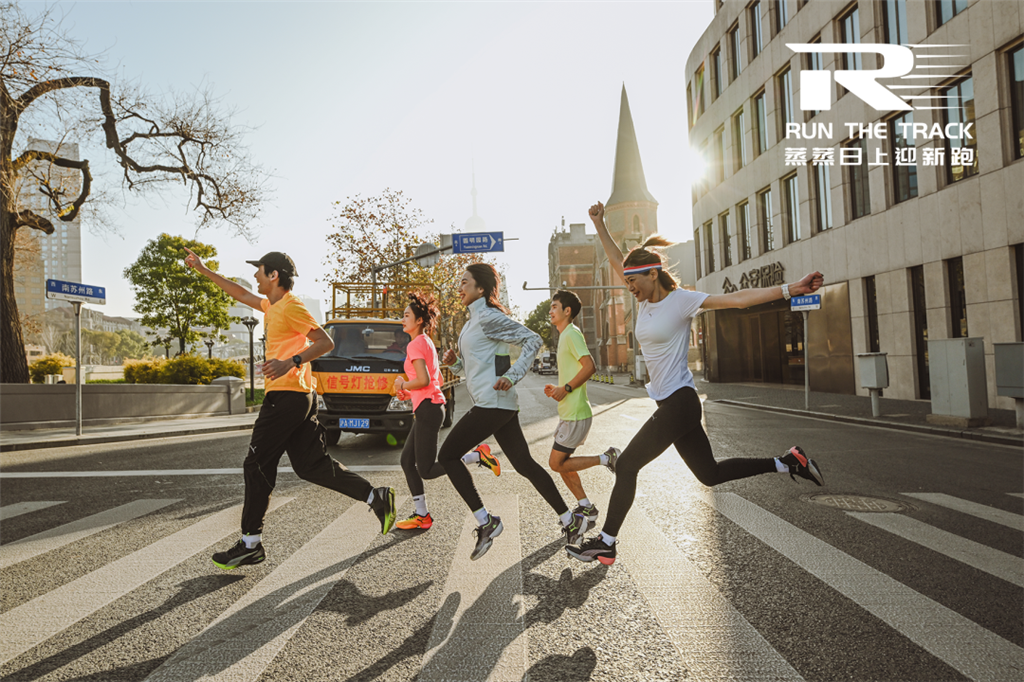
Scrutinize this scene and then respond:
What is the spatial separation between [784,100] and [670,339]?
24.5m

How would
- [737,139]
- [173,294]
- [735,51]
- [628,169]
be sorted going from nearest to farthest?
[737,139]
[735,51]
[173,294]
[628,169]

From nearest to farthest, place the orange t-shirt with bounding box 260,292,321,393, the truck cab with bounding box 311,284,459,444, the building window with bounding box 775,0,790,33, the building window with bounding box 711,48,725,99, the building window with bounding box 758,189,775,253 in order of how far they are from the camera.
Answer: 1. the orange t-shirt with bounding box 260,292,321,393
2. the truck cab with bounding box 311,284,459,444
3. the building window with bounding box 775,0,790,33
4. the building window with bounding box 758,189,775,253
5. the building window with bounding box 711,48,725,99

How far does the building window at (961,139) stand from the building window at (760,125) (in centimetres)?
1014

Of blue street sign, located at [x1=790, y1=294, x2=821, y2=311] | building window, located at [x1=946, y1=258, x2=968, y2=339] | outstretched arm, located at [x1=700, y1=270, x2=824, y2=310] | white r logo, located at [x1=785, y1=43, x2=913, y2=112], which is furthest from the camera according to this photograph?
white r logo, located at [x1=785, y1=43, x2=913, y2=112]

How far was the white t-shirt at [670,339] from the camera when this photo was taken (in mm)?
4082

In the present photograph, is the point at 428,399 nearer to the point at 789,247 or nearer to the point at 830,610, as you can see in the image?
the point at 830,610

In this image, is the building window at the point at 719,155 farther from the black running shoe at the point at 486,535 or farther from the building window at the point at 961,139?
the black running shoe at the point at 486,535

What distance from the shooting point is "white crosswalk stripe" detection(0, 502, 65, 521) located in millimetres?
6297

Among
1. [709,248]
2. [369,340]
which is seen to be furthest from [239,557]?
[709,248]

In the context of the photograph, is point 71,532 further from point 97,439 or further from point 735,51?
point 735,51

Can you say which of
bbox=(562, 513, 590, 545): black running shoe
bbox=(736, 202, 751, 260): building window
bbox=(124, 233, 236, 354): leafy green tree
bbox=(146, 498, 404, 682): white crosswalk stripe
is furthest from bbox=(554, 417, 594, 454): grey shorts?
bbox=(124, 233, 236, 354): leafy green tree

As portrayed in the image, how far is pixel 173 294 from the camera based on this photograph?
53.1 m

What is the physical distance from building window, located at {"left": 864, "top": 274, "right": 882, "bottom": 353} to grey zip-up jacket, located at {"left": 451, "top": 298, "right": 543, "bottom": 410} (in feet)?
61.6

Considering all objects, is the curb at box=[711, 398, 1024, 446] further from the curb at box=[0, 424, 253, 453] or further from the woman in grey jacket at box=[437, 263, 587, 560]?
the curb at box=[0, 424, 253, 453]
